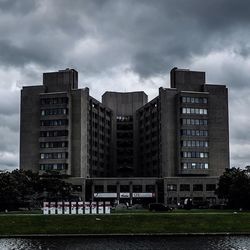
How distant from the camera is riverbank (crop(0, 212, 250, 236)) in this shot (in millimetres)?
83000

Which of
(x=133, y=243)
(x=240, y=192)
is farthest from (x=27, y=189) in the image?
(x=133, y=243)

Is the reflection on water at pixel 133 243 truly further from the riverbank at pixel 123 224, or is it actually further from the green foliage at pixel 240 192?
the green foliage at pixel 240 192

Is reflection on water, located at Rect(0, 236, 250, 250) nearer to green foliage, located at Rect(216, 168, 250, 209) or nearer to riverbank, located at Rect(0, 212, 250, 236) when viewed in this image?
riverbank, located at Rect(0, 212, 250, 236)

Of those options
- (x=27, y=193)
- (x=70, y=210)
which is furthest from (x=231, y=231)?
(x=27, y=193)

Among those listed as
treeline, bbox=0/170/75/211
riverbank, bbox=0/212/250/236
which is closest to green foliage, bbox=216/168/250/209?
riverbank, bbox=0/212/250/236

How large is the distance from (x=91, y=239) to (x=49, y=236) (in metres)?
8.07

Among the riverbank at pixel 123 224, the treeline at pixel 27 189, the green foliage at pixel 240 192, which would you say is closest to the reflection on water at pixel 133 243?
the riverbank at pixel 123 224

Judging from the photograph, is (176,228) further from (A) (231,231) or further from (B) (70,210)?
(B) (70,210)

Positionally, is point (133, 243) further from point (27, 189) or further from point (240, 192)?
point (27, 189)

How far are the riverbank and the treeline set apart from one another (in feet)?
134

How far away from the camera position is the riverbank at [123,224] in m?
83.0

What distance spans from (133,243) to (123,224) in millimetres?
17571

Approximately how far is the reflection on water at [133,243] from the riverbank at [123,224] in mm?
5285

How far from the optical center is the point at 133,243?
69000mm
